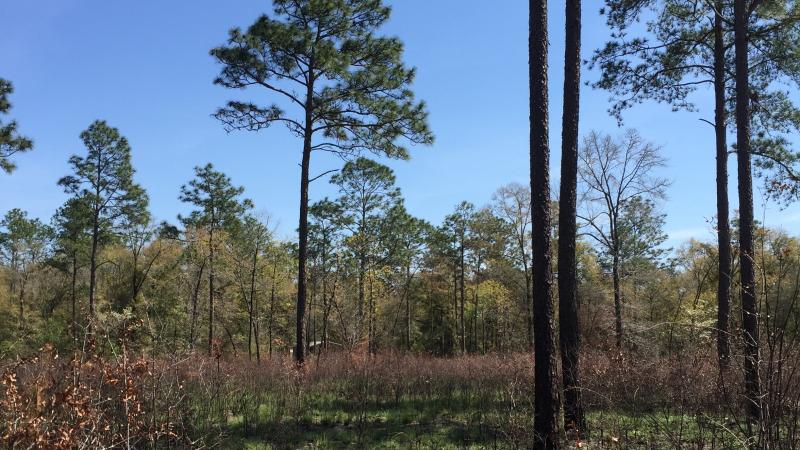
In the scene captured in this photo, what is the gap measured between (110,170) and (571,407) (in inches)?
948

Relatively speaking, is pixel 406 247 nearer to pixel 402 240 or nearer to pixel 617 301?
pixel 402 240

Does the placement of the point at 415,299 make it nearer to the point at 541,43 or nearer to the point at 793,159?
the point at 793,159

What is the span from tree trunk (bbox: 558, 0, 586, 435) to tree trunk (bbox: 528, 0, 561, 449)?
105cm

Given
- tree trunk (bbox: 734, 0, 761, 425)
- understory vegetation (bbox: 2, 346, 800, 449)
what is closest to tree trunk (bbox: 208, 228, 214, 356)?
understory vegetation (bbox: 2, 346, 800, 449)

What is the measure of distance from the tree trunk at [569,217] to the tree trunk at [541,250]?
1.05 m

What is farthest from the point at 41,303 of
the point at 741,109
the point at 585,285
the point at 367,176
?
the point at 741,109

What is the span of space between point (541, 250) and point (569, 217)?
1375 millimetres

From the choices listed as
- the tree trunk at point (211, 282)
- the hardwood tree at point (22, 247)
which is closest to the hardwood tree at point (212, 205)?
the tree trunk at point (211, 282)

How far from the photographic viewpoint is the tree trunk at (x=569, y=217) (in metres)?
6.94

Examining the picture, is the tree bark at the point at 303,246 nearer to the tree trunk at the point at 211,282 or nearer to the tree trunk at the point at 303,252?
the tree trunk at the point at 303,252

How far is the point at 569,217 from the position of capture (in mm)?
7293

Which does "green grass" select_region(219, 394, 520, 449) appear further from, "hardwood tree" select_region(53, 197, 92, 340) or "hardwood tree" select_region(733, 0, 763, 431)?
"hardwood tree" select_region(53, 197, 92, 340)

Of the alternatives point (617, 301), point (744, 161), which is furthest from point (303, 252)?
point (617, 301)

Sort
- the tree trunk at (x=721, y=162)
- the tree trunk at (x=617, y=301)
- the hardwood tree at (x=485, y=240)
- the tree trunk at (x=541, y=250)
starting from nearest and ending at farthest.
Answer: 1. the tree trunk at (x=541, y=250)
2. the tree trunk at (x=721, y=162)
3. the tree trunk at (x=617, y=301)
4. the hardwood tree at (x=485, y=240)
